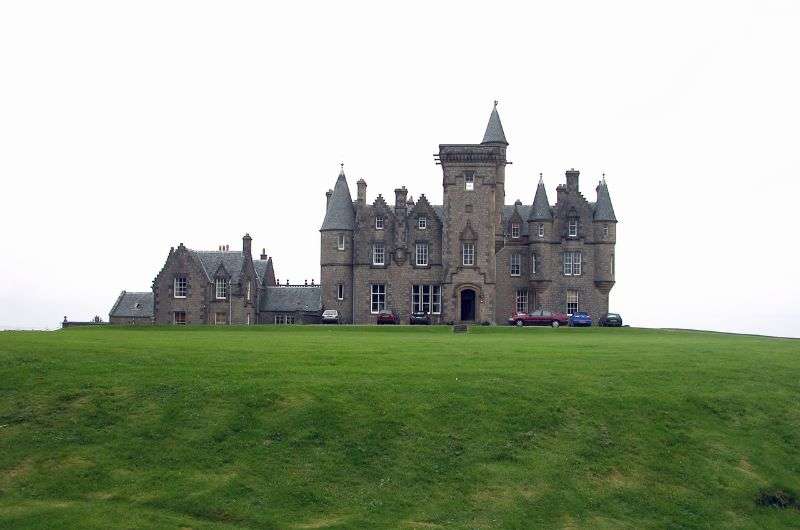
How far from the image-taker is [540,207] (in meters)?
82.9

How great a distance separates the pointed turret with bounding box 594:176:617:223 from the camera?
82688 millimetres

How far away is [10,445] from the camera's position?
27.4 metres

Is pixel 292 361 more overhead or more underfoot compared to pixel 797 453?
more overhead

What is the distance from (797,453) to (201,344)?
26.5 meters

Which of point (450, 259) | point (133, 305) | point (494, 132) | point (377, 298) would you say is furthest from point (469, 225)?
point (133, 305)

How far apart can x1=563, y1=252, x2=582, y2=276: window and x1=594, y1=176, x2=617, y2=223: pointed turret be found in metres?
3.81

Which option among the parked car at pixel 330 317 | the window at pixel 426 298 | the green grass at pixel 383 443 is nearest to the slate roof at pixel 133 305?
the parked car at pixel 330 317

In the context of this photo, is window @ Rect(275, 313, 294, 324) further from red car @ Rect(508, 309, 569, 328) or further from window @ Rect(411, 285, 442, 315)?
red car @ Rect(508, 309, 569, 328)

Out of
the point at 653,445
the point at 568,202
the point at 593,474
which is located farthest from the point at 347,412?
the point at 568,202

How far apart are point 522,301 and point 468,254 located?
315 inches

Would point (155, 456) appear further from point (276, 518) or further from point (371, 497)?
point (371, 497)

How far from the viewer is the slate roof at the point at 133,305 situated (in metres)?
87.9

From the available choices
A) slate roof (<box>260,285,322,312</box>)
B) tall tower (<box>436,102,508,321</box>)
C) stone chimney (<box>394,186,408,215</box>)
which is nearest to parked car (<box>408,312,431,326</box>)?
tall tower (<box>436,102,508,321</box>)

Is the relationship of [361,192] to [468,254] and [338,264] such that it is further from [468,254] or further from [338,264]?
[468,254]
